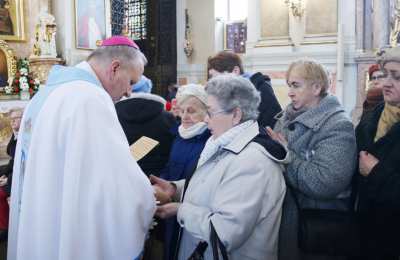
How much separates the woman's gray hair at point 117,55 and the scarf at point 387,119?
1350 millimetres

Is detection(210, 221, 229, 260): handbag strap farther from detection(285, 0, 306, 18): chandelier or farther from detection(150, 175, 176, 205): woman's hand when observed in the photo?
detection(285, 0, 306, 18): chandelier

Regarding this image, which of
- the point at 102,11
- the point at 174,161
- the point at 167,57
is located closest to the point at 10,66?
the point at 102,11

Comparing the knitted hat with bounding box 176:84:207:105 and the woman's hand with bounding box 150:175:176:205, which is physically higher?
the knitted hat with bounding box 176:84:207:105

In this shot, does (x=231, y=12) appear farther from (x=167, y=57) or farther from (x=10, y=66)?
(x=10, y=66)

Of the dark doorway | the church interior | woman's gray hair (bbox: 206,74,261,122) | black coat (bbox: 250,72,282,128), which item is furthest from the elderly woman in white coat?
the dark doorway

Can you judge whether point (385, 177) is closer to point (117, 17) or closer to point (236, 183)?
point (236, 183)

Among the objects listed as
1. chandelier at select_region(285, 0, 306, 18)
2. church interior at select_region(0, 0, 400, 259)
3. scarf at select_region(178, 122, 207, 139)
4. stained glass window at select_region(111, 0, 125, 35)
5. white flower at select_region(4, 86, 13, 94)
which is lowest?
scarf at select_region(178, 122, 207, 139)

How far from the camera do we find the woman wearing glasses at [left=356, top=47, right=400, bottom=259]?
7.22 ft

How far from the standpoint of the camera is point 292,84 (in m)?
2.56

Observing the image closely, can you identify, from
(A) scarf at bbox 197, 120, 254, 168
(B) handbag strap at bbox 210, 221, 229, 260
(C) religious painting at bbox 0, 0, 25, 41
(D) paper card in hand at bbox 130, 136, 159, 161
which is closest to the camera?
(B) handbag strap at bbox 210, 221, 229, 260

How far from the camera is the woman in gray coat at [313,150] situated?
88.7 inches

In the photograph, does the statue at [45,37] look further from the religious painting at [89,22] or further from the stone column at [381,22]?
the stone column at [381,22]

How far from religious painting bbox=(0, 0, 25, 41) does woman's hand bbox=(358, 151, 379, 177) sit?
8.54 meters

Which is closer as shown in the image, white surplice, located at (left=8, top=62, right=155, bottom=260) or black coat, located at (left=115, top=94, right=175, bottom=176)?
white surplice, located at (left=8, top=62, right=155, bottom=260)
